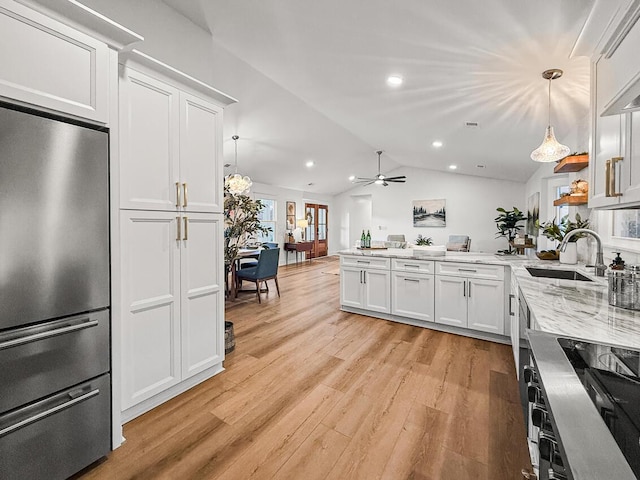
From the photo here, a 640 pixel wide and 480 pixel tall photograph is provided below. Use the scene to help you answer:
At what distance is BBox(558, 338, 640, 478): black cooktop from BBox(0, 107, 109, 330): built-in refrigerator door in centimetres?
195

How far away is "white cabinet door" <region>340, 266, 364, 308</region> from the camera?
13.2 ft

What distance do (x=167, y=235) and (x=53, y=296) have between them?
2.42 feet

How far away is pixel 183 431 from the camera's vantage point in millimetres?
1812

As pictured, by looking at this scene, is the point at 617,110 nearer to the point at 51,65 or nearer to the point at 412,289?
the point at 51,65

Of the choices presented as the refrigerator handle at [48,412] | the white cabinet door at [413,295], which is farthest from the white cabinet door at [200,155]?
the white cabinet door at [413,295]

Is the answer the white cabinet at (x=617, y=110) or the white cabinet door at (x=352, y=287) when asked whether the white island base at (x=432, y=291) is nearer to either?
the white cabinet door at (x=352, y=287)

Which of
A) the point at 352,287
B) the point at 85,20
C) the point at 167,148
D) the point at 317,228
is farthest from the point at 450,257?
the point at 317,228

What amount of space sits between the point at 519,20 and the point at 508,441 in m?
2.52

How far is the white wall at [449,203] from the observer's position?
8.84m

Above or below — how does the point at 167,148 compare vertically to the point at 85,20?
below

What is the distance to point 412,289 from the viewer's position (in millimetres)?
3598

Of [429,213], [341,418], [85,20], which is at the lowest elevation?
[341,418]

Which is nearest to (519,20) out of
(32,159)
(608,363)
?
(608,363)

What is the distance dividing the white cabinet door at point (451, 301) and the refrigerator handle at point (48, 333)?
10.3 ft
